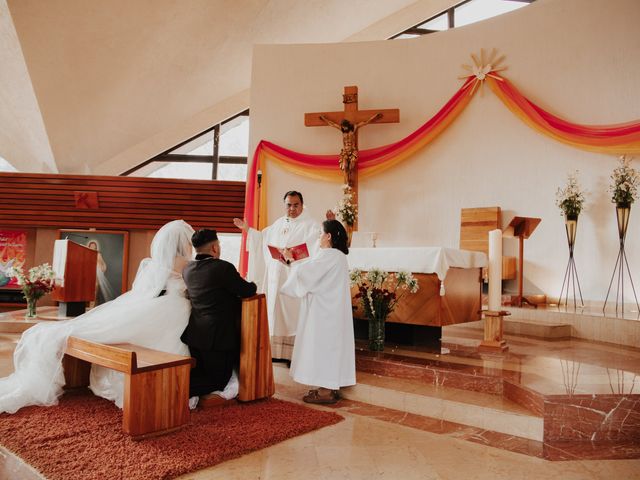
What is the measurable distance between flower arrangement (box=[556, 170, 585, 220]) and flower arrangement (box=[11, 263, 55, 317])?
7466 mm

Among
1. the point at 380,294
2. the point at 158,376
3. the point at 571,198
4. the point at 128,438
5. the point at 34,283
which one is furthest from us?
the point at 34,283

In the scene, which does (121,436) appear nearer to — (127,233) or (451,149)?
(451,149)

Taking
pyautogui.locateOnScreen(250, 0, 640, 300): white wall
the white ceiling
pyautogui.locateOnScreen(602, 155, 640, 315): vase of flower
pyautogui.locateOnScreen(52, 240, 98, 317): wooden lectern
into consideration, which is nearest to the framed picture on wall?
the white ceiling

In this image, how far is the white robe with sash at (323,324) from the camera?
145 inches

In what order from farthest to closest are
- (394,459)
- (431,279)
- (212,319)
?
(431,279) < (212,319) < (394,459)

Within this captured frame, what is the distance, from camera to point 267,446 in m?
2.87

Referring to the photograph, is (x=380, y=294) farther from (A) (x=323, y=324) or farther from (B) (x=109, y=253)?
(B) (x=109, y=253)

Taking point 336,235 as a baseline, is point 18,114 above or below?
above

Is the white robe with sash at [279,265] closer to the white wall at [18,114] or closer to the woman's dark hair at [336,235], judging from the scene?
the woman's dark hair at [336,235]

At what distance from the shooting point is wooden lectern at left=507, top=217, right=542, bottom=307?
6.32 metres

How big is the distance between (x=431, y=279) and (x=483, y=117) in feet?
13.7

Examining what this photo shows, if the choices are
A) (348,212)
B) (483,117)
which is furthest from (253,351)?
(483,117)

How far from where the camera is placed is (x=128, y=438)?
9.41 ft

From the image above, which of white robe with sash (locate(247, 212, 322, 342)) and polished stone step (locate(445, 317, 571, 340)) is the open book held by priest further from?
polished stone step (locate(445, 317, 571, 340))
